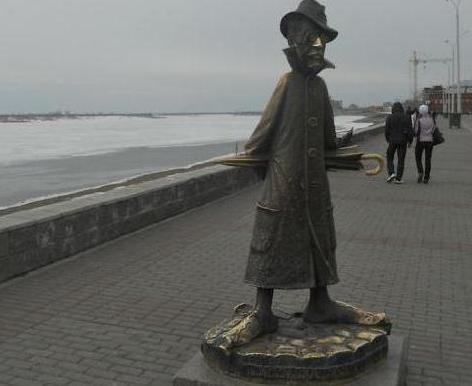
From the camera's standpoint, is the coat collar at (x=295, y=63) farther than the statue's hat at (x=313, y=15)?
Yes

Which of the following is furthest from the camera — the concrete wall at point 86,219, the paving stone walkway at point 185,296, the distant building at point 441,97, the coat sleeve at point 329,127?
the distant building at point 441,97

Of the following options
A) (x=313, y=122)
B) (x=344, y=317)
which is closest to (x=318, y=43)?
(x=313, y=122)

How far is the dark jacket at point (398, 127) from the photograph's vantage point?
1454cm

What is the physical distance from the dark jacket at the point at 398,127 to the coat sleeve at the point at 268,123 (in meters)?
11.2

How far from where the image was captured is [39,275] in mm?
6805

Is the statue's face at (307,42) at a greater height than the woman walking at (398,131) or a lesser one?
greater

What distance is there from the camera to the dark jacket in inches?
572

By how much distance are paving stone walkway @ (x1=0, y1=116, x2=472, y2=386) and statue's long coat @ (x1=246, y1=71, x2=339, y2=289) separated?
3.71ft

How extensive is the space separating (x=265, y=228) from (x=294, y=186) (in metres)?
0.31

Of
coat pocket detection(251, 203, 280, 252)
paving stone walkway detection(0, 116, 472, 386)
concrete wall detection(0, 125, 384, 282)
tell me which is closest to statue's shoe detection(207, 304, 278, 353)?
coat pocket detection(251, 203, 280, 252)

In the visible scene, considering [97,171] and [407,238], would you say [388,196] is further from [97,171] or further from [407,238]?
[97,171]

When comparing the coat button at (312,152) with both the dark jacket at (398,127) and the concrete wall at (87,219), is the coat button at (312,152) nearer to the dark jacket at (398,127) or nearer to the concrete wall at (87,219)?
the concrete wall at (87,219)

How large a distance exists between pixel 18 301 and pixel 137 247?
92.1 inches

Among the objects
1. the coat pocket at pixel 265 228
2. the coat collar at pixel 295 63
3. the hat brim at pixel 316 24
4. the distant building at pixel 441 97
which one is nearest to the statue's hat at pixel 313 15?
the hat brim at pixel 316 24
